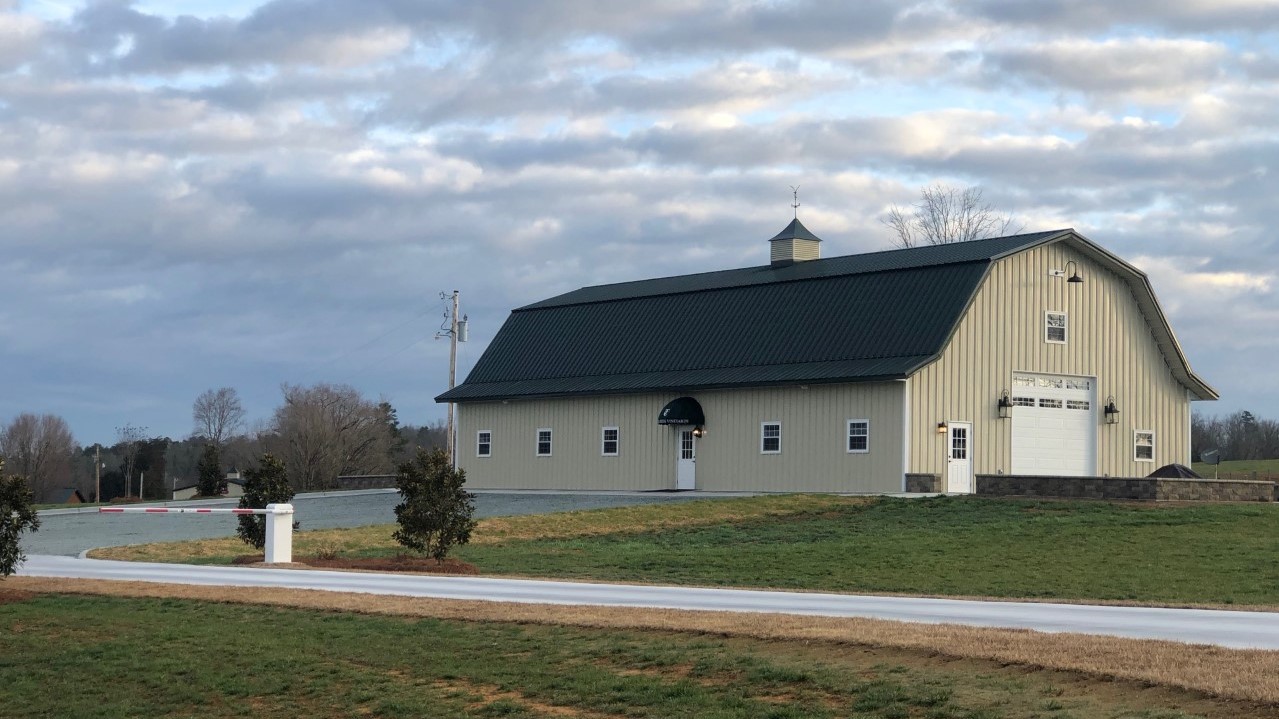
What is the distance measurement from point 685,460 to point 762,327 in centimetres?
432

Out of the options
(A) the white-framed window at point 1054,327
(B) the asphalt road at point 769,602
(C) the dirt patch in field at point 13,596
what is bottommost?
(C) the dirt patch in field at point 13,596

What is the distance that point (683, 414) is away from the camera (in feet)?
135

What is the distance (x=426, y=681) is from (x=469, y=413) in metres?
36.9

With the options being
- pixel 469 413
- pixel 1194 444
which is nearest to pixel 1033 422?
pixel 469 413

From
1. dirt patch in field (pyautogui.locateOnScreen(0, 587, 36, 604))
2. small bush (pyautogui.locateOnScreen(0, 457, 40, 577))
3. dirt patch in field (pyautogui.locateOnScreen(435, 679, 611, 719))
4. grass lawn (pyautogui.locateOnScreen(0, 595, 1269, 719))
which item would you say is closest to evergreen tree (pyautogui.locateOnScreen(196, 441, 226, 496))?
small bush (pyautogui.locateOnScreen(0, 457, 40, 577))

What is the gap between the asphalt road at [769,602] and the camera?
13.2 metres

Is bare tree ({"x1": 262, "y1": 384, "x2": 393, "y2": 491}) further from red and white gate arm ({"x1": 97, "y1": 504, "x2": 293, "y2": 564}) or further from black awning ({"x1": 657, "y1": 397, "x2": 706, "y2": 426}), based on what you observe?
red and white gate arm ({"x1": 97, "y1": 504, "x2": 293, "y2": 564})

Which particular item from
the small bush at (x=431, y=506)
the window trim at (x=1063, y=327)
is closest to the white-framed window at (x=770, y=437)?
the window trim at (x=1063, y=327)

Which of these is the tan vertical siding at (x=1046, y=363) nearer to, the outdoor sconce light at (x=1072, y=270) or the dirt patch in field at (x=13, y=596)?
the outdoor sconce light at (x=1072, y=270)

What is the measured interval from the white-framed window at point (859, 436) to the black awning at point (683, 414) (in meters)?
5.24

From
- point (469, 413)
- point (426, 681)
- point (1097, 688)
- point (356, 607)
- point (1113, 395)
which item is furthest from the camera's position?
point (469, 413)

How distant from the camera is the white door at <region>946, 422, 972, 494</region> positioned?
3691 cm

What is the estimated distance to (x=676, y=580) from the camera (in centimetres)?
2173

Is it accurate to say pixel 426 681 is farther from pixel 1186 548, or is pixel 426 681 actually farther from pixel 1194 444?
pixel 1194 444
